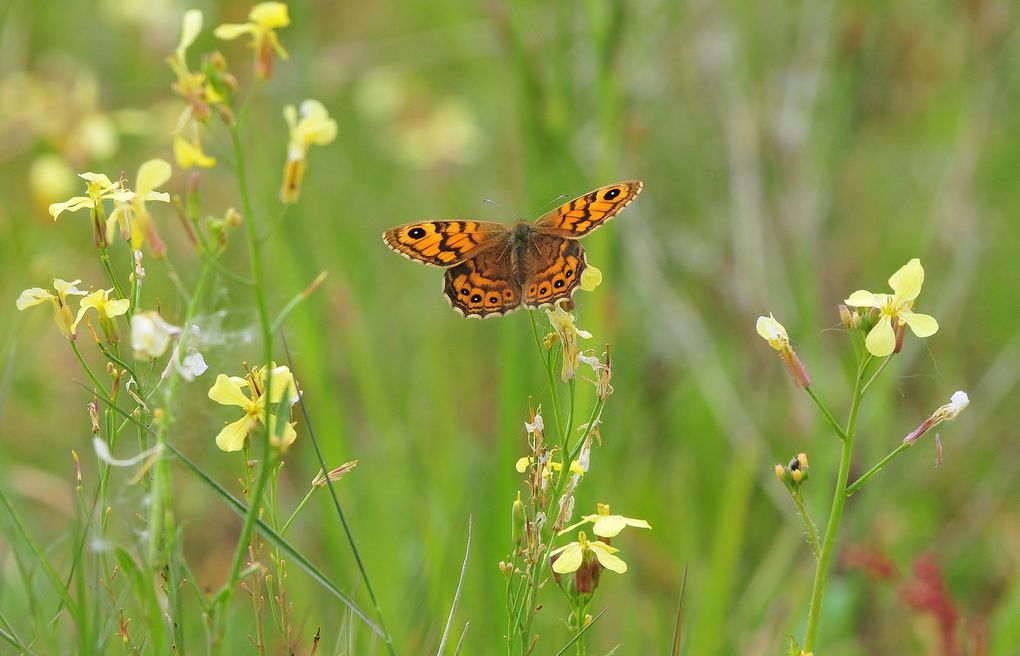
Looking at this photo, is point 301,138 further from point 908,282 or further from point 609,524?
point 908,282

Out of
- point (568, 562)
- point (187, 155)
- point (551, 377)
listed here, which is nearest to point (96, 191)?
point (187, 155)

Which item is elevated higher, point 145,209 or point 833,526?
point 145,209

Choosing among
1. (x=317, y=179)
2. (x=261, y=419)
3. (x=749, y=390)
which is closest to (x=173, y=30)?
(x=317, y=179)

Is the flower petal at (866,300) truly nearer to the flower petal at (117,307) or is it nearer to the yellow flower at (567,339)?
the yellow flower at (567,339)

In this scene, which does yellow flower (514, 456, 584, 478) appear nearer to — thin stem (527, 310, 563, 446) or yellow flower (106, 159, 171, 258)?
thin stem (527, 310, 563, 446)

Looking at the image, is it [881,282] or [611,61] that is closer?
[611,61]

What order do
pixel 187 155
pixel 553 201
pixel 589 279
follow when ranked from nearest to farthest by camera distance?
pixel 187 155 < pixel 589 279 < pixel 553 201

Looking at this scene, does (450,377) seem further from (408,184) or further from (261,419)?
(261,419)
